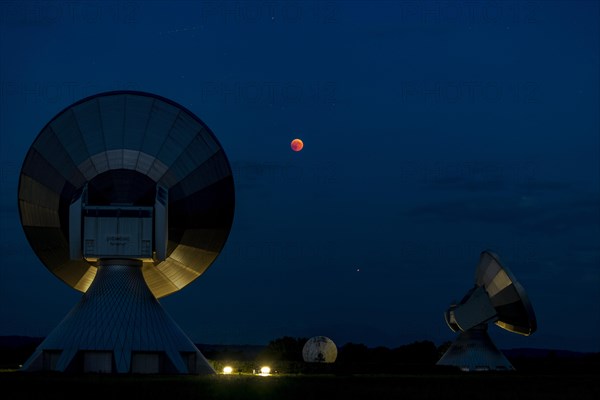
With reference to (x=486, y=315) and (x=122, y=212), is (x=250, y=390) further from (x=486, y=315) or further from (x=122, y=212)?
(x=486, y=315)

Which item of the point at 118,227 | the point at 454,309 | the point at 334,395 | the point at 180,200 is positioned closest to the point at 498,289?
the point at 454,309

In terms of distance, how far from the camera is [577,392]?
38.0m

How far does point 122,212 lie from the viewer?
1951 inches

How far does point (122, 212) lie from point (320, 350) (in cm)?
4298

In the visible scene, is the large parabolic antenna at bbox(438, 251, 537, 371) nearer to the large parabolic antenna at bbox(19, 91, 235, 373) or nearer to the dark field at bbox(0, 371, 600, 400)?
the large parabolic antenna at bbox(19, 91, 235, 373)

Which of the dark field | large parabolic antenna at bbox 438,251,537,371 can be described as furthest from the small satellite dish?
the dark field

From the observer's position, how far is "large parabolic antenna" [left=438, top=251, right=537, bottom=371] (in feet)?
217

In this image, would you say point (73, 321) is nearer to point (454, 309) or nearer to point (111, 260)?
point (111, 260)

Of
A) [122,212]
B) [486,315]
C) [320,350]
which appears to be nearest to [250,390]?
[122,212]

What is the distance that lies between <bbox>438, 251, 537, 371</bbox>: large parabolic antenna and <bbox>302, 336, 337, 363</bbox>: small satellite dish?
47.0 ft

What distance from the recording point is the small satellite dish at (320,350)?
8738 centimetres

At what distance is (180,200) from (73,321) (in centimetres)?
966

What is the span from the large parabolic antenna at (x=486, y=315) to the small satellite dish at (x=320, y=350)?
47.0 feet

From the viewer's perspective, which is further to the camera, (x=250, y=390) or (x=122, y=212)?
(x=122, y=212)
